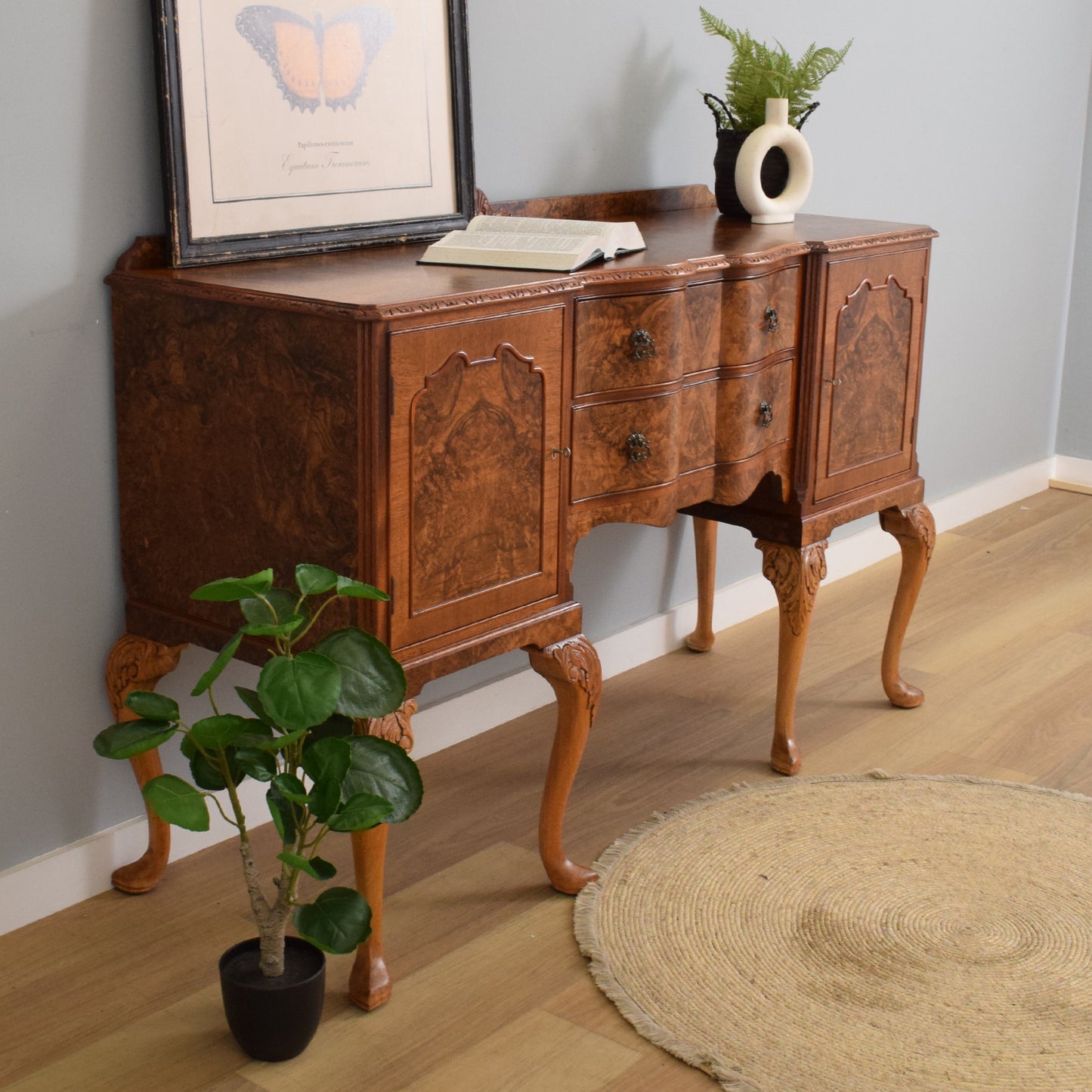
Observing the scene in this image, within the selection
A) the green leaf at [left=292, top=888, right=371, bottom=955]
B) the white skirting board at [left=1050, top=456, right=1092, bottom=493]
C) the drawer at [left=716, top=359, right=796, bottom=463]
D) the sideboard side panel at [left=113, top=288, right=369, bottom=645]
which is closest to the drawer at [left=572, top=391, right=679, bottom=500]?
the drawer at [left=716, top=359, right=796, bottom=463]

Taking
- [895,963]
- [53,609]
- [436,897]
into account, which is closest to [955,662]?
[895,963]

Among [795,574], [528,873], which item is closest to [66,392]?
[528,873]

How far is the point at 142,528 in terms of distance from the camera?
187 centimetres

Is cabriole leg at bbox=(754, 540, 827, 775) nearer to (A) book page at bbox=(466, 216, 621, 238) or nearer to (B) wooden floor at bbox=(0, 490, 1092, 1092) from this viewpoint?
(B) wooden floor at bbox=(0, 490, 1092, 1092)

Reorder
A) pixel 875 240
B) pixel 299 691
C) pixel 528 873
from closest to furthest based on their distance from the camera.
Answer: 1. pixel 299 691
2. pixel 528 873
3. pixel 875 240

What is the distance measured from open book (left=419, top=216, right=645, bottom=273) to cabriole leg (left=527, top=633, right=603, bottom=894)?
0.51 metres

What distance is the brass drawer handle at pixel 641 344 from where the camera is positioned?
6.19ft

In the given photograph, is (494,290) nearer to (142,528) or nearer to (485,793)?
(142,528)

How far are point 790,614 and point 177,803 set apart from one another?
122 cm

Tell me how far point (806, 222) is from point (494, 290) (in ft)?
3.30

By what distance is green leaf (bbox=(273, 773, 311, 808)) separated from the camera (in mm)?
1505

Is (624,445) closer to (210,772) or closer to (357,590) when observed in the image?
(357,590)

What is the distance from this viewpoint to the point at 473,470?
170 centimetres

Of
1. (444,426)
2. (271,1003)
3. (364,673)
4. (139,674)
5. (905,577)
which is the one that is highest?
(444,426)
